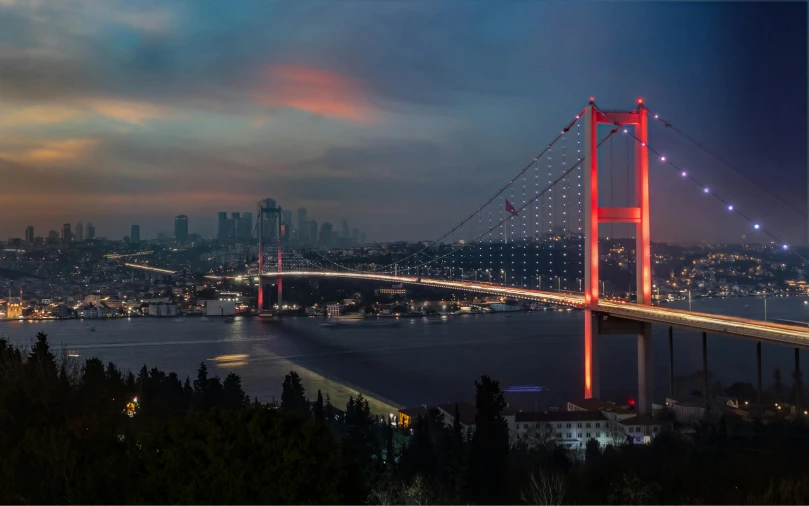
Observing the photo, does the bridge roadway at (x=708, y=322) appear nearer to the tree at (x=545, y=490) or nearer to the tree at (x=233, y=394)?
the tree at (x=545, y=490)

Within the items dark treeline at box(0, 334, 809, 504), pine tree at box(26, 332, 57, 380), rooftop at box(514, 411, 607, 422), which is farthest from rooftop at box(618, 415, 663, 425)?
pine tree at box(26, 332, 57, 380)

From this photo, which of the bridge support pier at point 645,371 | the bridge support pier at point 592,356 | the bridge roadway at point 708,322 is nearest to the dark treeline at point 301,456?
the bridge roadway at point 708,322

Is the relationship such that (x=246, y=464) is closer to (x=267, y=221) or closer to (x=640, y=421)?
(x=640, y=421)

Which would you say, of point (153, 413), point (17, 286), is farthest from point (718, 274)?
point (17, 286)

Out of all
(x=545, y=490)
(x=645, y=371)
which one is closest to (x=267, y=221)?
(x=645, y=371)

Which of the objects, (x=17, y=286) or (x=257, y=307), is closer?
(x=257, y=307)

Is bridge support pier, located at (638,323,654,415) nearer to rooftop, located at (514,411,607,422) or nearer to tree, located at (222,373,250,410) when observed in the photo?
rooftop, located at (514,411,607,422)

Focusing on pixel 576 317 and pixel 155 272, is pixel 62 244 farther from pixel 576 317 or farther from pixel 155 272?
pixel 576 317
